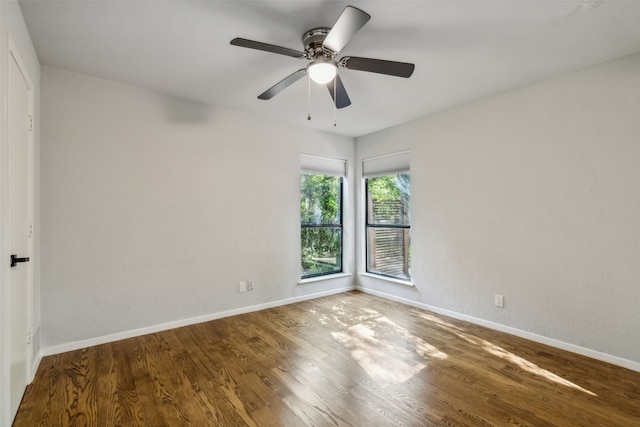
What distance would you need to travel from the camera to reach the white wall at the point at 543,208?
2402 mm

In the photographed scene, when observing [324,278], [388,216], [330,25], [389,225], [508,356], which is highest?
[330,25]

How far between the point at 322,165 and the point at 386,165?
3.07ft

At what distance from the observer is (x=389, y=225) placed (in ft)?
14.4

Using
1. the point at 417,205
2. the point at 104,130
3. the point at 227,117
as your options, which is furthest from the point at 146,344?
the point at 417,205

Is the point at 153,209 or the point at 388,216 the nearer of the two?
the point at 153,209

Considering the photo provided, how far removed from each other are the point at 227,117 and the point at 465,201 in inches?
115

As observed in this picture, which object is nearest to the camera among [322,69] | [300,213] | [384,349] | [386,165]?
[322,69]

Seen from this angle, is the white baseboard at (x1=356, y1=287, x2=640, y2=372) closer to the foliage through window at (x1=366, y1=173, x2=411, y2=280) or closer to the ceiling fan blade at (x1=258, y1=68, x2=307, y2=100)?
the foliage through window at (x1=366, y1=173, x2=411, y2=280)

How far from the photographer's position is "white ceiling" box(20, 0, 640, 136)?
72.8 inches

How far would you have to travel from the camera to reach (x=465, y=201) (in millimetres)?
3410

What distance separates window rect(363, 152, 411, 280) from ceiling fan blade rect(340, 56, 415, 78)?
2.13 meters

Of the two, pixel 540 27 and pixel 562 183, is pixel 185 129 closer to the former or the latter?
pixel 540 27

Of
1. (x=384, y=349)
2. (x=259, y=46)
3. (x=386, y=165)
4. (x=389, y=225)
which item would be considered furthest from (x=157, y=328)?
(x=386, y=165)

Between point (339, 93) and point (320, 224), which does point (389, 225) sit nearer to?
point (320, 224)
